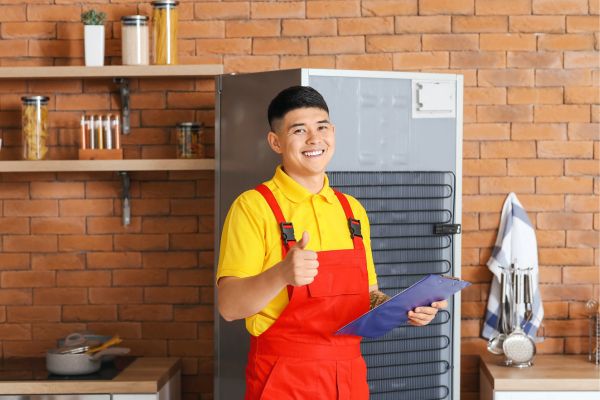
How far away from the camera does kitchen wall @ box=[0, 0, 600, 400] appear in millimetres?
3553

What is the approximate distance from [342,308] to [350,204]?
29cm

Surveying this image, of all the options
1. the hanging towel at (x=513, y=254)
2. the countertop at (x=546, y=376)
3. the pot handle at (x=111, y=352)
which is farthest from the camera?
the hanging towel at (x=513, y=254)

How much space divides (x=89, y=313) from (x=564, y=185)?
1969 mm

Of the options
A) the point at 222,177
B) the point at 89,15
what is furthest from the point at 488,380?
the point at 89,15

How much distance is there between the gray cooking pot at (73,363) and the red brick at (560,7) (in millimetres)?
2127

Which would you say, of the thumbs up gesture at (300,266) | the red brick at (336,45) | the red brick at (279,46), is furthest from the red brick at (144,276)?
the thumbs up gesture at (300,266)

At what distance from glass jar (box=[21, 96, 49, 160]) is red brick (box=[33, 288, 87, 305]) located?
1.84 ft

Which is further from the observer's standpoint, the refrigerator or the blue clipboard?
the refrigerator

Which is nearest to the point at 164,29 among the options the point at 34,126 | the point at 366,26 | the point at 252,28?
the point at 252,28

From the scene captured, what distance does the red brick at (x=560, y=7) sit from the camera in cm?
354

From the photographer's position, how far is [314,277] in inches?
81.7

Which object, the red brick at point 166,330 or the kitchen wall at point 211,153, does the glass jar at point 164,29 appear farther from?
the red brick at point 166,330

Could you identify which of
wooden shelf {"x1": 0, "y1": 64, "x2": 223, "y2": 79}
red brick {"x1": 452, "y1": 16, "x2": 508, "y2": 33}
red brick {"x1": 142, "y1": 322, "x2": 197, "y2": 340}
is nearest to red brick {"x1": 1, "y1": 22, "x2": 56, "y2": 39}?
wooden shelf {"x1": 0, "y1": 64, "x2": 223, "y2": 79}

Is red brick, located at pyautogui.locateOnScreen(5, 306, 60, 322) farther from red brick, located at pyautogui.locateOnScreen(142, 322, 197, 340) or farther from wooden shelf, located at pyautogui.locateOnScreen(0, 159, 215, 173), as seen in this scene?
wooden shelf, located at pyautogui.locateOnScreen(0, 159, 215, 173)
